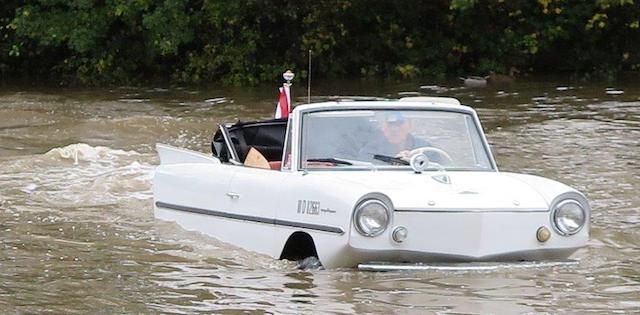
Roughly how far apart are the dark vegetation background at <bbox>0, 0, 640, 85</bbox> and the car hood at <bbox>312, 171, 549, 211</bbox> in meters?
21.5

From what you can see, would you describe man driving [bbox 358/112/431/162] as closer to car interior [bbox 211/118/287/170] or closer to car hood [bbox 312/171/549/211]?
car hood [bbox 312/171/549/211]

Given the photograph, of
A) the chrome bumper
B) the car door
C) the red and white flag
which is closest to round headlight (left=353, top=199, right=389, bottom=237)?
the chrome bumper

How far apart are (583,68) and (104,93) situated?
39.3ft

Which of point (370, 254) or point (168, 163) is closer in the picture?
point (370, 254)

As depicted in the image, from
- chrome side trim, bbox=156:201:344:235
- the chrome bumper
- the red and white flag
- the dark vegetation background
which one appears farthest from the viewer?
the dark vegetation background

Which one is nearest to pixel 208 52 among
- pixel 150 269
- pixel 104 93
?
pixel 104 93

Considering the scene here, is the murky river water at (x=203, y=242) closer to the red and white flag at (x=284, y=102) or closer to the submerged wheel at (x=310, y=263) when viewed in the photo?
the submerged wheel at (x=310, y=263)

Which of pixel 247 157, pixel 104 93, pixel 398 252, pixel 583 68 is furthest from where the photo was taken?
pixel 583 68

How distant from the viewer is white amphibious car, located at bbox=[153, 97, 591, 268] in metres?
8.26

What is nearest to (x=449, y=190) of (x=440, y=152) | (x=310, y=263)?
(x=440, y=152)

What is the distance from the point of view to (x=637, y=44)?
30.8 m

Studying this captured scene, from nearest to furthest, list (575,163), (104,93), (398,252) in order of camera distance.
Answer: (398,252)
(575,163)
(104,93)

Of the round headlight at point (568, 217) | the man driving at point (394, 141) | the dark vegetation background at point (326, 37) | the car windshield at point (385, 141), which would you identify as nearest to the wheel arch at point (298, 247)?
the car windshield at point (385, 141)

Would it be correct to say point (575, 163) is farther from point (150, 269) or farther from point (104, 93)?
point (104, 93)
